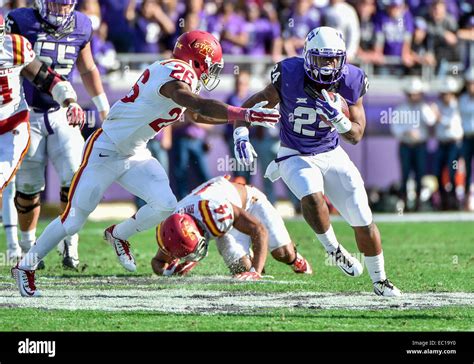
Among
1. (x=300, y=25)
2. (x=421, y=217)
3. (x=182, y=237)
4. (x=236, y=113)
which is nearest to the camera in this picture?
(x=236, y=113)

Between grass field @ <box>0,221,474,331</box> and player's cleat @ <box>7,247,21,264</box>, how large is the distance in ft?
0.85

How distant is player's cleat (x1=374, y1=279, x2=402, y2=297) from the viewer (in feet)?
23.6

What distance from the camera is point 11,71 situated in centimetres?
737

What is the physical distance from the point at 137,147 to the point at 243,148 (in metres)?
0.89

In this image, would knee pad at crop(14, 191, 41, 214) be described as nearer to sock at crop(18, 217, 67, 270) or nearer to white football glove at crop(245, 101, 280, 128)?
sock at crop(18, 217, 67, 270)

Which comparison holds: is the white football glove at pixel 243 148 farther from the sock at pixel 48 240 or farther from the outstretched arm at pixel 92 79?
the outstretched arm at pixel 92 79

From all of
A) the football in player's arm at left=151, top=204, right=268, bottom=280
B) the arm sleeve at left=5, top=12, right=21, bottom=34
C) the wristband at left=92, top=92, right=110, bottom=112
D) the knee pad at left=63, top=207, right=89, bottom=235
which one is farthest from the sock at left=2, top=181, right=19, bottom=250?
the knee pad at left=63, top=207, right=89, bottom=235

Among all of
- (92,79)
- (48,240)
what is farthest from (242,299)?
(92,79)

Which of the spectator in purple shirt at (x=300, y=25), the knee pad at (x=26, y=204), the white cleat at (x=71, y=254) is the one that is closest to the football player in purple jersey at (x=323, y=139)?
the white cleat at (x=71, y=254)

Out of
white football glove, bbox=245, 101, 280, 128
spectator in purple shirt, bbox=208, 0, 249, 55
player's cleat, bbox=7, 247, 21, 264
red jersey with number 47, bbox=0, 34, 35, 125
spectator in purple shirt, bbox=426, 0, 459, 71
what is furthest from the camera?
spectator in purple shirt, bbox=426, 0, 459, 71

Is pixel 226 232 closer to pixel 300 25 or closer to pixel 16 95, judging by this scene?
pixel 16 95
